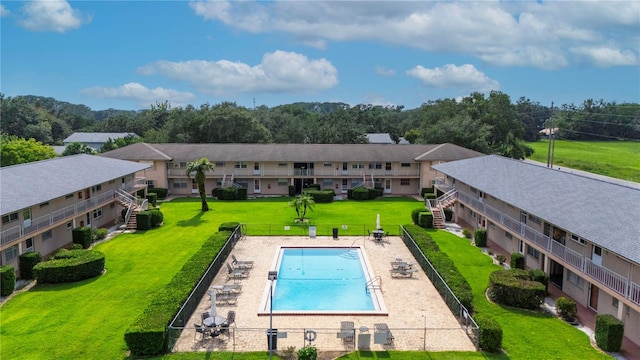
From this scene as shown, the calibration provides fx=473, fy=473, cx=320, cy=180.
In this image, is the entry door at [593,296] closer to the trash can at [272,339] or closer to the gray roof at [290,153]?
the trash can at [272,339]

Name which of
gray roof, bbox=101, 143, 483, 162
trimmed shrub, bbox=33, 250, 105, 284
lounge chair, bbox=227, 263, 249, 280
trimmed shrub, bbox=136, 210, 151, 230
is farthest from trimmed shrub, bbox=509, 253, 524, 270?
gray roof, bbox=101, 143, 483, 162

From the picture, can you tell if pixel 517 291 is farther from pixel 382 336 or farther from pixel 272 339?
pixel 272 339

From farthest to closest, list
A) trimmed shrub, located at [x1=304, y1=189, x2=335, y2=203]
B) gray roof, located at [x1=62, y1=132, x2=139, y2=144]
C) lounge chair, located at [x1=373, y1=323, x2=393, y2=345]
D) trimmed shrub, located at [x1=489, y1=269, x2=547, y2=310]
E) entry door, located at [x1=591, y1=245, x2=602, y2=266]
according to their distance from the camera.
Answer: gray roof, located at [x1=62, y1=132, x2=139, y2=144] < trimmed shrub, located at [x1=304, y1=189, x2=335, y2=203] < trimmed shrub, located at [x1=489, y1=269, x2=547, y2=310] < entry door, located at [x1=591, y1=245, x2=602, y2=266] < lounge chair, located at [x1=373, y1=323, x2=393, y2=345]

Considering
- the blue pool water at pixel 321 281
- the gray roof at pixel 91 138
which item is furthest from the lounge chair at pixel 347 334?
the gray roof at pixel 91 138

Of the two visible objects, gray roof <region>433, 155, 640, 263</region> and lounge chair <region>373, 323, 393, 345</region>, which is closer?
lounge chair <region>373, 323, 393, 345</region>

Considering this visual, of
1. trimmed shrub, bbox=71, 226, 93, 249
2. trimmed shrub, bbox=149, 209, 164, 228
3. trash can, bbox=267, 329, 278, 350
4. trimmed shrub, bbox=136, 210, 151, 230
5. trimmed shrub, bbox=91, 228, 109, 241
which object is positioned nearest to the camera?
trash can, bbox=267, 329, 278, 350

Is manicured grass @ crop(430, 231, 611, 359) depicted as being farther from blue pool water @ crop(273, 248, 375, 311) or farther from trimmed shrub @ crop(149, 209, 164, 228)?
trimmed shrub @ crop(149, 209, 164, 228)

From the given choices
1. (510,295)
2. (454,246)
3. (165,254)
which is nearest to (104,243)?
(165,254)
